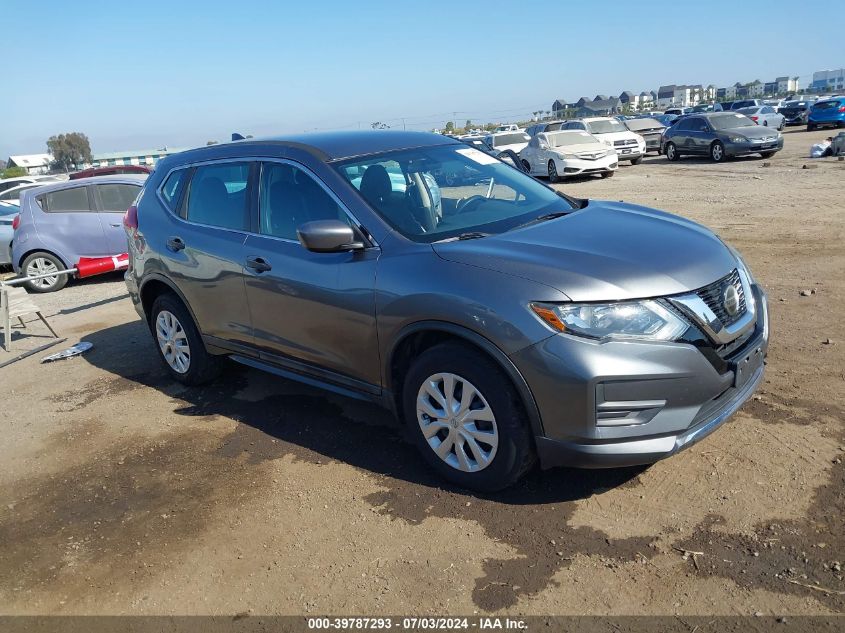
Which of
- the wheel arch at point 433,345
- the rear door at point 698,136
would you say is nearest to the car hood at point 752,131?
the rear door at point 698,136

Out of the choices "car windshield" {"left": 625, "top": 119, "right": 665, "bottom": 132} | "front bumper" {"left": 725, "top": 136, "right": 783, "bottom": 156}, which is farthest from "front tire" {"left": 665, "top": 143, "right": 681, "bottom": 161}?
"car windshield" {"left": 625, "top": 119, "right": 665, "bottom": 132}

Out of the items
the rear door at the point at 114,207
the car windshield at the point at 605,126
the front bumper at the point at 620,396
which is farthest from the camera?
the car windshield at the point at 605,126

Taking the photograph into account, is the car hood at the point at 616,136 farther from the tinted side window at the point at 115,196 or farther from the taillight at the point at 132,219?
the taillight at the point at 132,219

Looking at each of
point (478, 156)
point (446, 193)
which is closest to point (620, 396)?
point (446, 193)

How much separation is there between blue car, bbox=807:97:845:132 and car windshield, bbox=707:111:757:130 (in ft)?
43.3

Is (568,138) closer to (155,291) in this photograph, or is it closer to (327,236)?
(155,291)

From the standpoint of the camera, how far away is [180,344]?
5703mm

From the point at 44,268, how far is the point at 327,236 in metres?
9.02

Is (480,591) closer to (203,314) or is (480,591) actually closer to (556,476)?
(556,476)

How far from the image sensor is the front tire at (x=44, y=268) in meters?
11.0

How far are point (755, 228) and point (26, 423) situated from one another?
958cm

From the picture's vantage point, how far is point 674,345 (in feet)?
10.6

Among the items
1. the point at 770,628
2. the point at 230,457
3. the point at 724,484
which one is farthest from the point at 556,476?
the point at 230,457

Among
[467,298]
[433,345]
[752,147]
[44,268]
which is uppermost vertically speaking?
[467,298]
